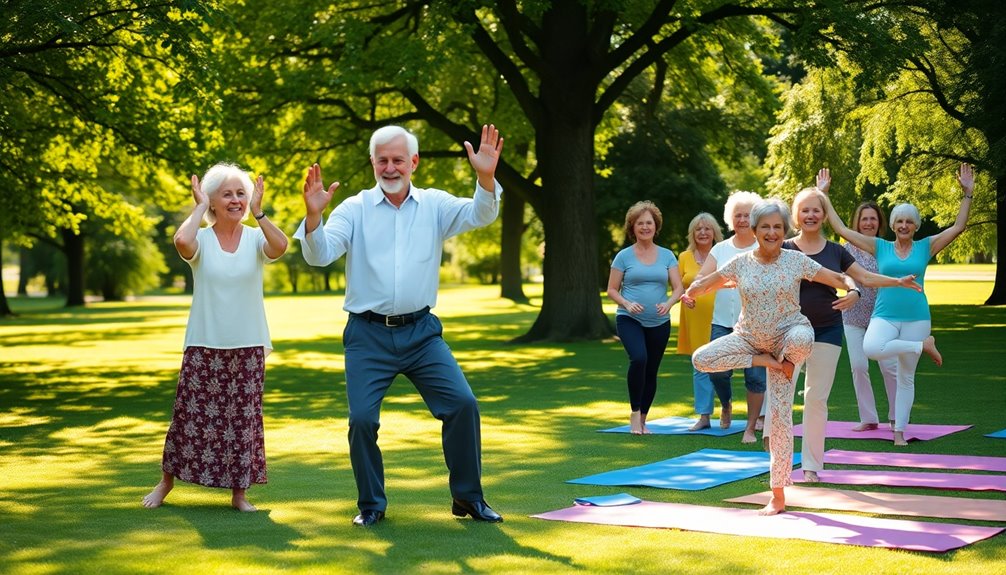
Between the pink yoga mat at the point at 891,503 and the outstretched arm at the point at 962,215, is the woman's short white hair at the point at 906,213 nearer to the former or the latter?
the outstretched arm at the point at 962,215

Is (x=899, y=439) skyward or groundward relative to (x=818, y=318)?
groundward

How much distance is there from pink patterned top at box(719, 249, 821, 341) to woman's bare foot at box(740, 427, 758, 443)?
360cm

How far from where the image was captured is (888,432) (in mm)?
11602

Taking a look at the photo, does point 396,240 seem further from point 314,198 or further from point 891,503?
point 891,503

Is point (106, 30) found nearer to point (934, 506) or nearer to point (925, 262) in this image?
point (925, 262)

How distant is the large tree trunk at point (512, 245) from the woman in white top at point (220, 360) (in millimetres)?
35932

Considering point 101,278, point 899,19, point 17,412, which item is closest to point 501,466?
point 17,412

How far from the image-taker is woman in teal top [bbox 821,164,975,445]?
36.4 ft

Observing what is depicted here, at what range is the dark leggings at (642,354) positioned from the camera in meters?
12.3

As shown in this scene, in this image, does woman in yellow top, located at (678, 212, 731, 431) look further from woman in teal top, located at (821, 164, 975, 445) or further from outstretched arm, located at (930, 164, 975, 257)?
outstretched arm, located at (930, 164, 975, 257)

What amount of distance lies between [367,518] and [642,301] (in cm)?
545

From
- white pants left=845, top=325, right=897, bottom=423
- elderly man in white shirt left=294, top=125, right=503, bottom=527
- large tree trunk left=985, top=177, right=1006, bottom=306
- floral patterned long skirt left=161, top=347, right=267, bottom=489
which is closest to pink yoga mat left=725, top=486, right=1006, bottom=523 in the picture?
elderly man in white shirt left=294, top=125, right=503, bottom=527

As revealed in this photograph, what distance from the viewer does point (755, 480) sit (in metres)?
9.21

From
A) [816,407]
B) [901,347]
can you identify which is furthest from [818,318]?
[901,347]
